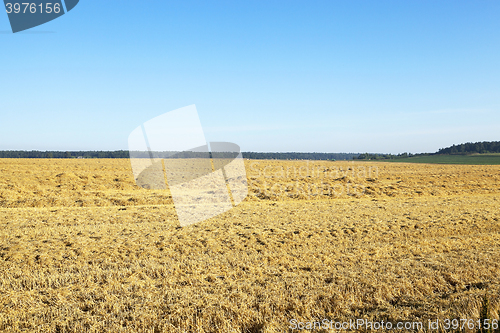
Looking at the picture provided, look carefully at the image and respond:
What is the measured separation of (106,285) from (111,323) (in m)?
1.76

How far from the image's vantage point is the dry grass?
213 inches

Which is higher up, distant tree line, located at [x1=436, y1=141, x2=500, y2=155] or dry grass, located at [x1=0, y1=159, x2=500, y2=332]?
distant tree line, located at [x1=436, y1=141, x2=500, y2=155]

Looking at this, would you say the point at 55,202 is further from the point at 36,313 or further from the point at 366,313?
the point at 366,313

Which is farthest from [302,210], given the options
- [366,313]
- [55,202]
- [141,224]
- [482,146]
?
[482,146]

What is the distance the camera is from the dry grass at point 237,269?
5.42 meters

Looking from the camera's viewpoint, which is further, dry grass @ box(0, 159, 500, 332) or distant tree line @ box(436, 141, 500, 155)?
distant tree line @ box(436, 141, 500, 155)

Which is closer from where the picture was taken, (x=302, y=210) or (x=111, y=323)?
(x=111, y=323)

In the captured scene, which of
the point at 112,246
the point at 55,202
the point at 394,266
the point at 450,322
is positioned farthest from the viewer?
the point at 55,202

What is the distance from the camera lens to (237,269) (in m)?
7.86

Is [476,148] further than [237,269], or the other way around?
[476,148]

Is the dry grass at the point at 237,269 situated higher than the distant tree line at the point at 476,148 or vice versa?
the distant tree line at the point at 476,148

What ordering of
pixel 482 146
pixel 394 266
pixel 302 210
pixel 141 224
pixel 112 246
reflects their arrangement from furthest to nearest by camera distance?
1. pixel 482 146
2. pixel 302 210
3. pixel 141 224
4. pixel 112 246
5. pixel 394 266

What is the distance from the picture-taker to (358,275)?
24.1 feet

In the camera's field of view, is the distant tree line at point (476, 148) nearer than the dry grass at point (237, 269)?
No
